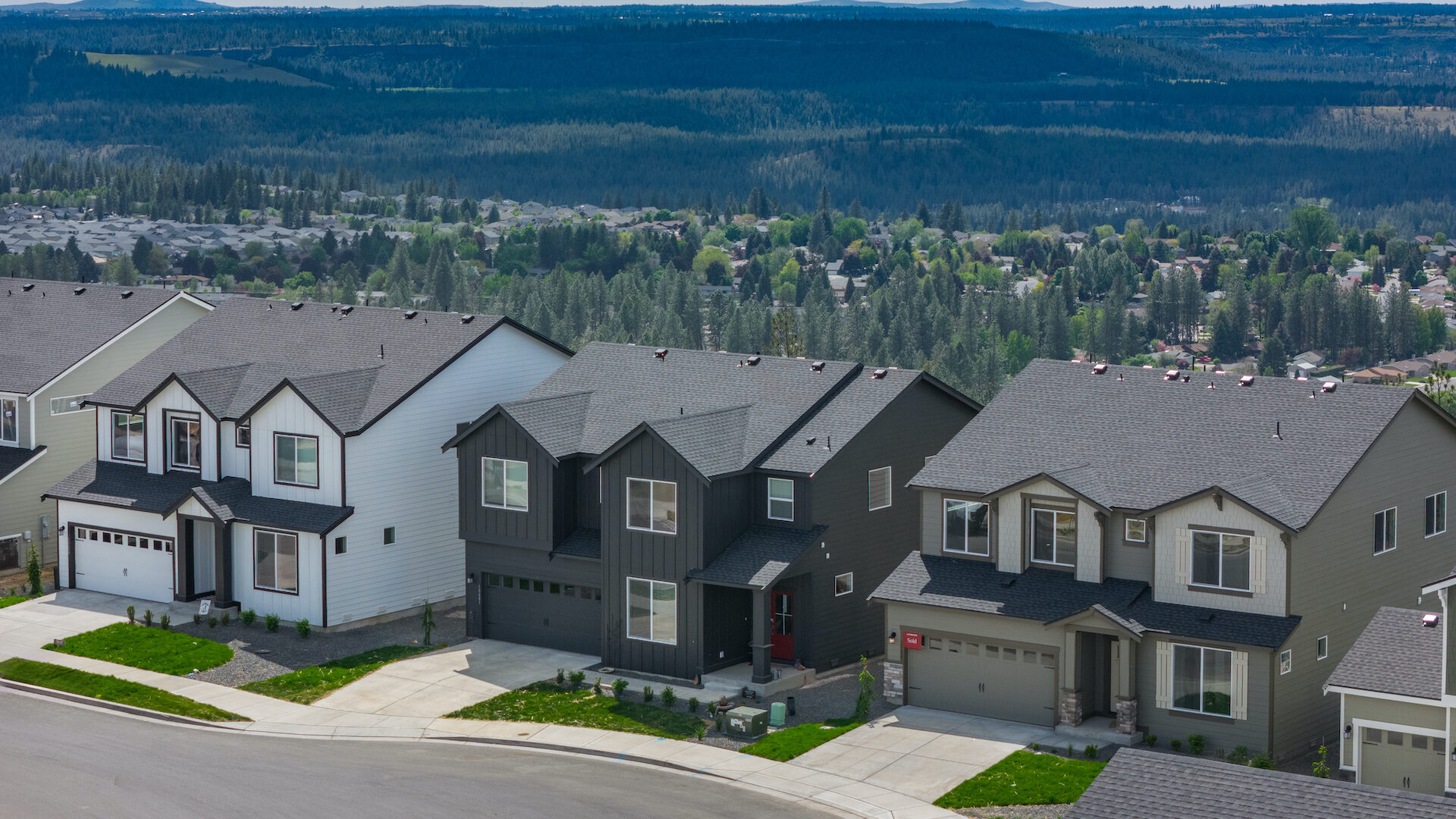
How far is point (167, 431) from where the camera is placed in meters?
51.9

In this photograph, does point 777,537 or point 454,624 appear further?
point 454,624

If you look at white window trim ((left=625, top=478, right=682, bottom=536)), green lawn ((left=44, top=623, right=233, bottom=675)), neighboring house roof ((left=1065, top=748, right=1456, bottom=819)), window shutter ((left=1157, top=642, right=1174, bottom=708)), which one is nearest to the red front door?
white window trim ((left=625, top=478, right=682, bottom=536))

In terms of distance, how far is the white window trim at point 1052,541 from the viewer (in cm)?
3978

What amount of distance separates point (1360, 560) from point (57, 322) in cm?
4252

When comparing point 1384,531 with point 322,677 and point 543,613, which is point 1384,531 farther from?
point 322,677

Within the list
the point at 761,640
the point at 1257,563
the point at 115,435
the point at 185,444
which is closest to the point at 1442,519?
the point at 1257,563

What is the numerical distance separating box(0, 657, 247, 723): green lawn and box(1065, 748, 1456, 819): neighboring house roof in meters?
21.5

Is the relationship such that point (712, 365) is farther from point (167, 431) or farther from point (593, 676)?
point (167, 431)

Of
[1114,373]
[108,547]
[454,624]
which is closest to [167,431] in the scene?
[108,547]

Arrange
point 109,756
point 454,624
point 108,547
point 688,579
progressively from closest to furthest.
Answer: point 109,756
point 688,579
point 454,624
point 108,547

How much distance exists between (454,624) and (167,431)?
10774 mm

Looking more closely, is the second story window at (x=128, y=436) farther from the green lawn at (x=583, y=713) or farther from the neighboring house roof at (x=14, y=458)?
the green lawn at (x=583, y=713)

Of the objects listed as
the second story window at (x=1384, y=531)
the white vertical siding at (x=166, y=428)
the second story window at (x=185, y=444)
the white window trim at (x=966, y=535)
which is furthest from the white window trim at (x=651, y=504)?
the second story window at (x=1384, y=531)

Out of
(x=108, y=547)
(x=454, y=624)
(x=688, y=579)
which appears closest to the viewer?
(x=688, y=579)
